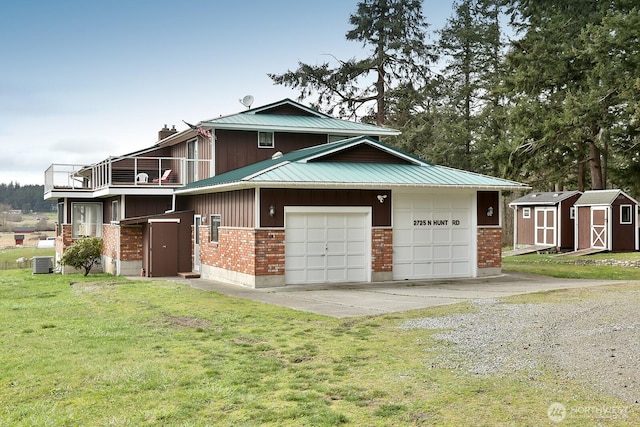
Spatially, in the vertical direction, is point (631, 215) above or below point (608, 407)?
above

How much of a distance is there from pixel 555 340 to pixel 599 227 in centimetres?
2460

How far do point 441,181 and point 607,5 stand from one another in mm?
20431

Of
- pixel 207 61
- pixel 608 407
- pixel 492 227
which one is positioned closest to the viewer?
→ pixel 608 407

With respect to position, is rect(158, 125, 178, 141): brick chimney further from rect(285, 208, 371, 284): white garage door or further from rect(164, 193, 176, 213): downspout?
rect(285, 208, 371, 284): white garage door

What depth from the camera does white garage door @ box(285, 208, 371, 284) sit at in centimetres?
1867

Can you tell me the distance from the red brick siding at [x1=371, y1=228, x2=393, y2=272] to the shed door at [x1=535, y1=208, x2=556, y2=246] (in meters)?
18.0

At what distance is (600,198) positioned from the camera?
32.1 m

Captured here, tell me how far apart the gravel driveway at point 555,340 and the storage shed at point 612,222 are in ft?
63.2

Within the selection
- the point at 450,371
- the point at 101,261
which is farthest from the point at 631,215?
the point at 450,371

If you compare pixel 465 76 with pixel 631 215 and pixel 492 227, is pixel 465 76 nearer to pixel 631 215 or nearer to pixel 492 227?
pixel 631 215

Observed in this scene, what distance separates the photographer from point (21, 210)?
118 metres

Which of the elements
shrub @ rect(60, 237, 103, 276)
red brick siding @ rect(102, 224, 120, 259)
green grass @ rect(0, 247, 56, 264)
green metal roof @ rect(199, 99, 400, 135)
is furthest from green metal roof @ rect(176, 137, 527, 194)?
green grass @ rect(0, 247, 56, 264)

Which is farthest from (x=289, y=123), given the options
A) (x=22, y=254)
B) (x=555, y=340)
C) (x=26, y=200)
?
(x=26, y=200)

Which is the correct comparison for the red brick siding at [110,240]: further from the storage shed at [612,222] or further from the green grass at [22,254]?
the green grass at [22,254]
